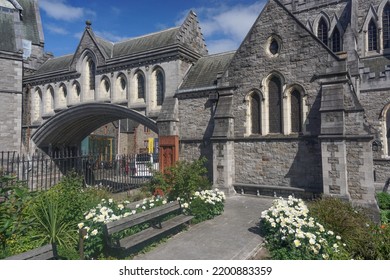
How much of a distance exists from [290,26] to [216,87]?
426 cm

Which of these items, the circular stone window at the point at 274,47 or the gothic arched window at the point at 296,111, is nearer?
the gothic arched window at the point at 296,111

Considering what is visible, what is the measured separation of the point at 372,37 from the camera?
20.7 metres

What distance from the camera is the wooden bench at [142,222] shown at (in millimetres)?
5574

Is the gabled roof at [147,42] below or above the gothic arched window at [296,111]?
above

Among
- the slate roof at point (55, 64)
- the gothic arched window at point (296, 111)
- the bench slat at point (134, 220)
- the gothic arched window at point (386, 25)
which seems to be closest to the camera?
the bench slat at point (134, 220)

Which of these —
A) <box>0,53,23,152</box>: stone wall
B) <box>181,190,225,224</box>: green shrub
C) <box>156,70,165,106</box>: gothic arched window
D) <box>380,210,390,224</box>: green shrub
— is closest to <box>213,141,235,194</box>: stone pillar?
<box>181,190,225,224</box>: green shrub

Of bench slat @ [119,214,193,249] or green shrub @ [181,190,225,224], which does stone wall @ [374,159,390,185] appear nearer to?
green shrub @ [181,190,225,224]

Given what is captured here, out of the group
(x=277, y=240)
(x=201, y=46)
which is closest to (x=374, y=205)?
(x=277, y=240)

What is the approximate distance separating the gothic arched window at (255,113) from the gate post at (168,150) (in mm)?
4220

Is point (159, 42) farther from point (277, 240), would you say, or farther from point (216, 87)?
point (277, 240)

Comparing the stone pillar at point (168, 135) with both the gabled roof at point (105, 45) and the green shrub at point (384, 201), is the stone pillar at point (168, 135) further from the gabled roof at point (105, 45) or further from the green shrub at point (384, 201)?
the green shrub at point (384, 201)

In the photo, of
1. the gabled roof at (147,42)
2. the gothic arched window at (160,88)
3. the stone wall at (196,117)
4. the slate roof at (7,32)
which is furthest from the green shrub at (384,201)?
the slate roof at (7,32)

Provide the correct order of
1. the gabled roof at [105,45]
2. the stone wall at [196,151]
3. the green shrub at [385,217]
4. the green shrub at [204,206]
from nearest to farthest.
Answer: the green shrub at [204,206]
the green shrub at [385,217]
the stone wall at [196,151]
the gabled roof at [105,45]
